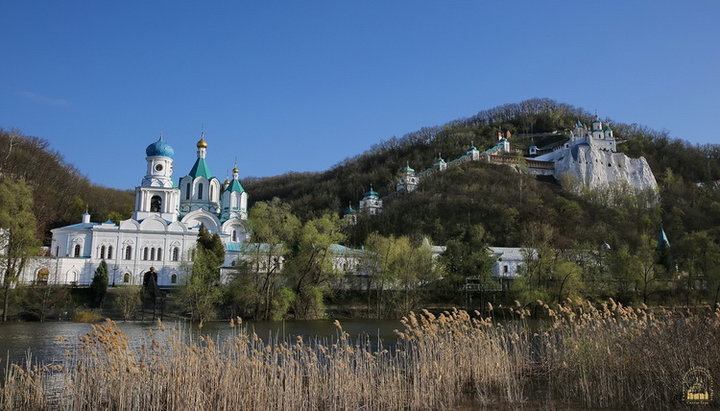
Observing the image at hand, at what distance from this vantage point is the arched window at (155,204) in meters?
53.6

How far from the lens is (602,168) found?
326ft

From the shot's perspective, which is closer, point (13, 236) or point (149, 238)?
point (13, 236)

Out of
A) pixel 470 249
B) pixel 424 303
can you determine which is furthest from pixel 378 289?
pixel 470 249

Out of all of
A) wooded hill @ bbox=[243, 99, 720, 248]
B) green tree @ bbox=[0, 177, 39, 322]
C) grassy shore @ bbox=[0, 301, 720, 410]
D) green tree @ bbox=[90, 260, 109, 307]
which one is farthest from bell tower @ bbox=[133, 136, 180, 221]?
grassy shore @ bbox=[0, 301, 720, 410]

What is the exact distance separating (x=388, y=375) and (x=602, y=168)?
322 ft

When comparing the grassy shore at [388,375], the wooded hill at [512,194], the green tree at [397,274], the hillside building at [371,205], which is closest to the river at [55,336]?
the grassy shore at [388,375]

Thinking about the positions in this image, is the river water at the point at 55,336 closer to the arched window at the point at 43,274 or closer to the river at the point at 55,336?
the river at the point at 55,336

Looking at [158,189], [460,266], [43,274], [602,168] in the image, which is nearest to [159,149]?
[158,189]

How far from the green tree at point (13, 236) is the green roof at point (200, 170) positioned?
87.5 feet

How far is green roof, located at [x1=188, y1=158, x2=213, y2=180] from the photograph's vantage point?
5944cm

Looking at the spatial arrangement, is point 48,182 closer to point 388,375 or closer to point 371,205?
point 371,205

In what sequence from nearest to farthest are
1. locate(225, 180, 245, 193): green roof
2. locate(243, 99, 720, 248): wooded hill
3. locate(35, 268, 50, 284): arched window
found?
1. locate(35, 268, 50, 284): arched window
2. locate(225, 180, 245, 193): green roof
3. locate(243, 99, 720, 248): wooded hill

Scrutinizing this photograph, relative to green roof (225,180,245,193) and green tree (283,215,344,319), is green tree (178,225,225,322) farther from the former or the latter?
green roof (225,180,245,193)

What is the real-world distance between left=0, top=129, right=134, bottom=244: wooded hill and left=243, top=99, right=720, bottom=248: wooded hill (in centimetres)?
3190
